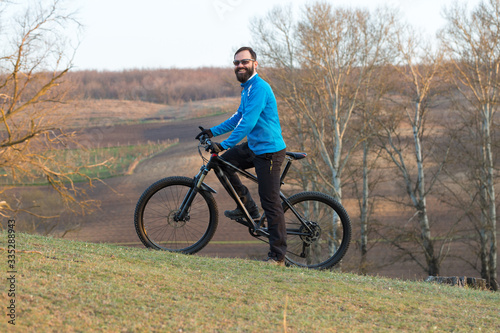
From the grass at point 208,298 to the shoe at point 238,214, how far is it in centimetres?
55

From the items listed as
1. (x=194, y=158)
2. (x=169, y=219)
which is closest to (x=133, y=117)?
(x=194, y=158)

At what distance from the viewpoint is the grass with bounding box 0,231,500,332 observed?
409 cm

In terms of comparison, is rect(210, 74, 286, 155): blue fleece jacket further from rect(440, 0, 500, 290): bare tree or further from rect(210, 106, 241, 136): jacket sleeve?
rect(440, 0, 500, 290): bare tree

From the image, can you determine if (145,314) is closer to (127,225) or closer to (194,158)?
(127,225)

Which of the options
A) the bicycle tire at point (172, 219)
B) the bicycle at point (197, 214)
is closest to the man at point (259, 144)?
the bicycle at point (197, 214)

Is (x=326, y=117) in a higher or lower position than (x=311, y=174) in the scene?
higher

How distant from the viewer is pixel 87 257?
603 cm

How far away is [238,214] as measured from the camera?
6.74 metres

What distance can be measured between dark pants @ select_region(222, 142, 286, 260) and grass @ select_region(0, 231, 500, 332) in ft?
1.15

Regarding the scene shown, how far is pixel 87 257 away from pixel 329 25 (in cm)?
2744

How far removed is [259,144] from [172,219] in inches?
57.7

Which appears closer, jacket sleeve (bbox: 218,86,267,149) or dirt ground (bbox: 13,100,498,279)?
jacket sleeve (bbox: 218,86,267,149)

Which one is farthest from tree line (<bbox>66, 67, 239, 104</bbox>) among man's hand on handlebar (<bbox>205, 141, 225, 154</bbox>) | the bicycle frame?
man's hand on handlebar (<bbox>205, 141, 225, 154</bbox>)

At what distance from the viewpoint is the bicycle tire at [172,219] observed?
6.83 metres
